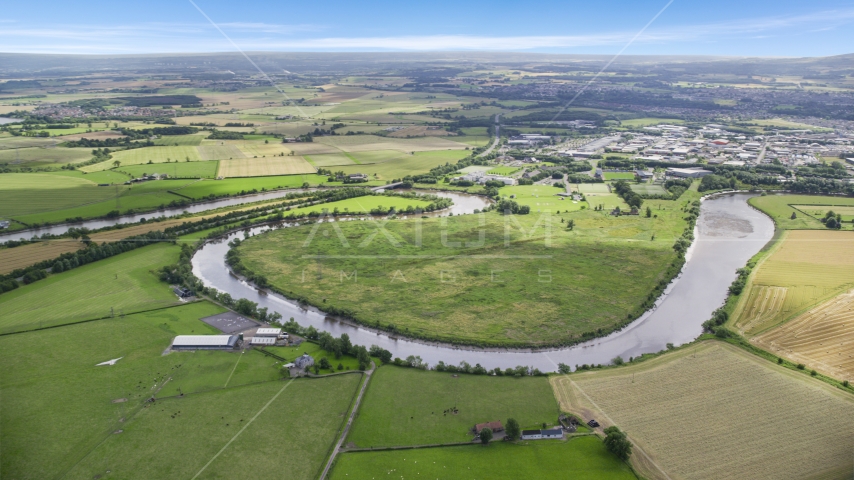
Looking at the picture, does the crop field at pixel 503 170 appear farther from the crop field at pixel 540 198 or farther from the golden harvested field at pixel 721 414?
the golden harvested field at pixel 721 414

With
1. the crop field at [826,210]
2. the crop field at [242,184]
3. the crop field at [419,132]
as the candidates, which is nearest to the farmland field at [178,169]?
the crop field at [242,184]

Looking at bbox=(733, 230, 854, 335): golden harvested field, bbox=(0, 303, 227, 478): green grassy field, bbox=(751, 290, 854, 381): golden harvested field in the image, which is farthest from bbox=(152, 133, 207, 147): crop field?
bbox=(751, 290, 854, 381): golden harvested field

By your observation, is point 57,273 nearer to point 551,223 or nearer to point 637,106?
point 551,223

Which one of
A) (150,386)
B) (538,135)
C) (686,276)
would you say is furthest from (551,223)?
(538,135)

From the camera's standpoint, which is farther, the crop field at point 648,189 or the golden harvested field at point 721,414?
the crop field at point 648,189

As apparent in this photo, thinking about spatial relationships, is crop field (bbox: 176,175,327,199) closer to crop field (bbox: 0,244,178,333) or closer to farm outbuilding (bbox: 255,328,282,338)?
crop field (bbox: 0,244,178,333)

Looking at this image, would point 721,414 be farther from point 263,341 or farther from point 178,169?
point 178,169

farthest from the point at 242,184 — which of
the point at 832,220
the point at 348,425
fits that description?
the point at 832,220
